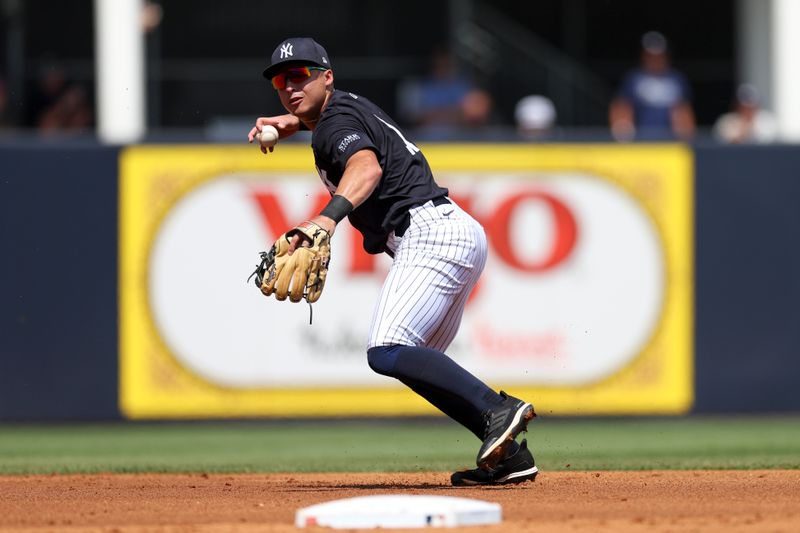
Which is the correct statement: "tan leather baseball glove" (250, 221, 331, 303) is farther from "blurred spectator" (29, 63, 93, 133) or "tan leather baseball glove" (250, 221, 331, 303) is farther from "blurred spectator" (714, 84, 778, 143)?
"blurred spectator" (29, 63, 93, 133)

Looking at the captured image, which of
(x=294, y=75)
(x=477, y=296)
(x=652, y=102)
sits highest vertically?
(x=652, y=102)

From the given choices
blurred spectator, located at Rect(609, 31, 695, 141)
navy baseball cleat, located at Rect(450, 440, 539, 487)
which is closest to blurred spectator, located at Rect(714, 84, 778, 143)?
blurred spectator, located at Rect(609, 31, 695, 141)

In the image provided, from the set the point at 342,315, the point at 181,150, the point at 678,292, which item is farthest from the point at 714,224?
the point at 181,150

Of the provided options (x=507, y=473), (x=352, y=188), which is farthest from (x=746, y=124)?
(x=352, y=188)

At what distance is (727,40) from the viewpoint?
52.6 ft

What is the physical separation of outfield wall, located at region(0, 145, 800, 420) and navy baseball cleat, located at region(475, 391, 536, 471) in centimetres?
489

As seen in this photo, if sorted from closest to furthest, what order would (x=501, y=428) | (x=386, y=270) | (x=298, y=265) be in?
(x=298, y=265) < (x=501, y=428) < (x=386, y=270)

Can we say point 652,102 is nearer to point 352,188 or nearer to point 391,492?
point 391,492

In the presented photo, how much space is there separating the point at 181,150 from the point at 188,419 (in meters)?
2.00

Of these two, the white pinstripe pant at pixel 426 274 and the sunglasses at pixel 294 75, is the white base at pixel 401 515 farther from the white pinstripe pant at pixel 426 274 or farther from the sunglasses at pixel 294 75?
the sunglasses at pixel 294 75

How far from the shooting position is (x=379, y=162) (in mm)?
6098

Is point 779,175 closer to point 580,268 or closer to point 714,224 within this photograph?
point 714,224

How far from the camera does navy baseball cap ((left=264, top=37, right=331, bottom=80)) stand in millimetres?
6078

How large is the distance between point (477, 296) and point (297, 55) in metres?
5.16
